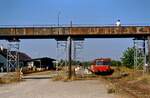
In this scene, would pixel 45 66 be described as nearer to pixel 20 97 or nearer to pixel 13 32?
pixel 13 32

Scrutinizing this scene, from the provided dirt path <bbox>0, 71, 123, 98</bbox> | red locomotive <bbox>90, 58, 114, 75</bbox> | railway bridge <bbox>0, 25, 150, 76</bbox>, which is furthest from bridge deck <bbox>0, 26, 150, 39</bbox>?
dirt path <bbox>0, 71, 123, 98</bbox>

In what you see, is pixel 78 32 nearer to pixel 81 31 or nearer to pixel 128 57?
Result: pixel 81 31

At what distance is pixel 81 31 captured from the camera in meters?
43.5

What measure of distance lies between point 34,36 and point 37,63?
2274 inches

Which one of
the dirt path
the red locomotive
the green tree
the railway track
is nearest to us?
the railway track

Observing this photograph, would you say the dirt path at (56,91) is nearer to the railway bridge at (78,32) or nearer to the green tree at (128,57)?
the railway bridge at (78,32)

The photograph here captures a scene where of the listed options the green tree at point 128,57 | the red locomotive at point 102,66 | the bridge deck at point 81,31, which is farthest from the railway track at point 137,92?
the green tree at point 128,57

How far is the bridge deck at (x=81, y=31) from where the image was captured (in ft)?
142

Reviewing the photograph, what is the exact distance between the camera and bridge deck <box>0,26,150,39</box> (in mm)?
43375

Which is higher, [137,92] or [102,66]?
[102,66]

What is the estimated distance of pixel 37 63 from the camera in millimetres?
101812

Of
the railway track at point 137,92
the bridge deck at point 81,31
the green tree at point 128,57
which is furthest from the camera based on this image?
the green tree at point 128,57

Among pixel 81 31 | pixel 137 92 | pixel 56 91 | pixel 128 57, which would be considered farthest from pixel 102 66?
pixel 137 92

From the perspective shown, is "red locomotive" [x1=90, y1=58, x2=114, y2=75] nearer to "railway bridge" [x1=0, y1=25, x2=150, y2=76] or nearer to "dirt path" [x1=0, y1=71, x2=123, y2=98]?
"railway bridge" [x1=0, y1=25, x2=150, y2=76]
